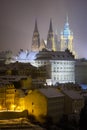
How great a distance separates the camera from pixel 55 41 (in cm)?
4869

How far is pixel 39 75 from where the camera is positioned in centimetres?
3334

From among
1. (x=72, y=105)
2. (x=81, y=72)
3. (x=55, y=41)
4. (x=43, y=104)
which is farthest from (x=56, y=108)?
(x=55, y=41)

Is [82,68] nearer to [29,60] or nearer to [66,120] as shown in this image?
[29,60]

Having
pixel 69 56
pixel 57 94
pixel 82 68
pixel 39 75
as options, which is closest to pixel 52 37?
pixel 82 68

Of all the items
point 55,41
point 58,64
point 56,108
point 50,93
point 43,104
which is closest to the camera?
point 43,104

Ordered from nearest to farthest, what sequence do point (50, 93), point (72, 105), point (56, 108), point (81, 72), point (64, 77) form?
point (56, 108), point (50, 93), point (72, 105), point (64, 77), point (81, 72)

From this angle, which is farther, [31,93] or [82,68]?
[82,68]

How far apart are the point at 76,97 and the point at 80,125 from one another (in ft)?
12.0

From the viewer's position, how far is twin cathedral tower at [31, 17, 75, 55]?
150 ft

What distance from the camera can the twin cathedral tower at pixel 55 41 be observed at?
150ft

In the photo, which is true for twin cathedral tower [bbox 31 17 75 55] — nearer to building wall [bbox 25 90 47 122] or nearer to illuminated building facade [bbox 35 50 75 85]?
illuminated building facade [bbox 35 50 75 85]

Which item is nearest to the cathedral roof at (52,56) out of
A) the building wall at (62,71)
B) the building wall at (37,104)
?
the building wall at (62,71)

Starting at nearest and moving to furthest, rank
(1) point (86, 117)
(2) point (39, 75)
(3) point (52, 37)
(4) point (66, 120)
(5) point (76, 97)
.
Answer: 1. (1) point (86, 117)
2. (4) point (66, 120)
3. (5) point (76, 97)
4. (2) point (39, 75)
5. (3) point (52, 37)

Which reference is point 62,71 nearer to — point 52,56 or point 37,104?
point 52,56
